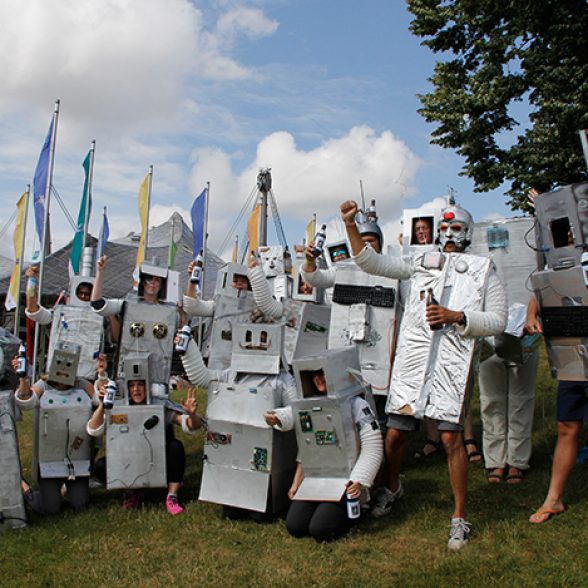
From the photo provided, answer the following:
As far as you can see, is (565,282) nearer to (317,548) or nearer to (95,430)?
(317,548)

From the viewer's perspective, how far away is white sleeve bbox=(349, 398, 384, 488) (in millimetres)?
4398

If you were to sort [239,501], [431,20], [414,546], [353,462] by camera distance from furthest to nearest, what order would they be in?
[431,20]
[239,501]
[353,462]
[414,546]

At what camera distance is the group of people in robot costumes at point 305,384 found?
14.1 ft

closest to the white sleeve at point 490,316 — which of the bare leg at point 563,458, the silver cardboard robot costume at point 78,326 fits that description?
the bare leg at point 563,458

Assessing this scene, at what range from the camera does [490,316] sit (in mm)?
4172

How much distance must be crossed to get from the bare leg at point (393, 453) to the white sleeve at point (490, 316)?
92 centimetres

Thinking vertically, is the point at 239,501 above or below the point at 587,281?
below

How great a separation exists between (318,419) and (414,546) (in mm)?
1087

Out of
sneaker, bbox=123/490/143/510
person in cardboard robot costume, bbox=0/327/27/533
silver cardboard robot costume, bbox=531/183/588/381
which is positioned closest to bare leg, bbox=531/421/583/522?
silver cardboard robot costume, bbox=531/183/588/381

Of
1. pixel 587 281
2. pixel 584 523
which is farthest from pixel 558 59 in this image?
pixel 584 523

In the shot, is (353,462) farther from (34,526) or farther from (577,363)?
(34,526)

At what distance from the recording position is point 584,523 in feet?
14.0

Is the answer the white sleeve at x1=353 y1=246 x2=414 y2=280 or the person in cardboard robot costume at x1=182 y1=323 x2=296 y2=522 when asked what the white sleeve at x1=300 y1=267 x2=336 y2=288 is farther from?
the white sleeve at x1=353 y1=246 x2=414 y2=280

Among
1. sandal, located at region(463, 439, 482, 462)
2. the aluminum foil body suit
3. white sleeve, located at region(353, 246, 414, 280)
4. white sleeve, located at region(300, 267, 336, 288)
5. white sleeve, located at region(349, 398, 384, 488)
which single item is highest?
white sleeve, located at region(300, 267, 336, 288)
